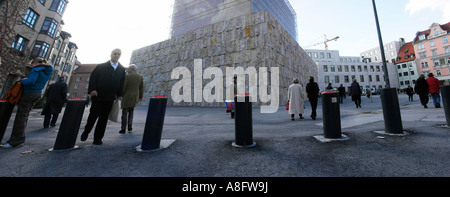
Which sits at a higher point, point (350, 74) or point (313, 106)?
point (350, 74)

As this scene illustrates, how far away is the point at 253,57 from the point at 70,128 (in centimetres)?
1374

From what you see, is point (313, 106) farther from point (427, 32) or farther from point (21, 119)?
point (427, 32)

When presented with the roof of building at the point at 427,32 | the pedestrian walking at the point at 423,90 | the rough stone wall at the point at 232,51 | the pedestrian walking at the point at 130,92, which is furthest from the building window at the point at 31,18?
the roof of building at the point at 427,32

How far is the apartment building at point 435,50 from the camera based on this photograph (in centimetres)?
4091

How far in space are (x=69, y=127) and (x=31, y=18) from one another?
25.2 m

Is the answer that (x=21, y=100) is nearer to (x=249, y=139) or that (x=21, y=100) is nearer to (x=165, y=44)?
(x=249, y=139)

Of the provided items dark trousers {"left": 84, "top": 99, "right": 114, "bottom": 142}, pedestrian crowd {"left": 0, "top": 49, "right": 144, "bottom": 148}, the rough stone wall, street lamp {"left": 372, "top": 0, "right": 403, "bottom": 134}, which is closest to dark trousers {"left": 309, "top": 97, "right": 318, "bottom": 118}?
street lamp {"left": 372, "top": 0, "right": 403, "bottom": 134}

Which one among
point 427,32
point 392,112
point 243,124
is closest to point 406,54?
point 427,32

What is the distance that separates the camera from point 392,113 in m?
3.06

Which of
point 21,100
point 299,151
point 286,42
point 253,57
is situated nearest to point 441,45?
point 286,42

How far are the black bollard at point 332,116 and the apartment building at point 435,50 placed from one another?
60.3 metres

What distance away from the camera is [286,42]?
1856 centimetres

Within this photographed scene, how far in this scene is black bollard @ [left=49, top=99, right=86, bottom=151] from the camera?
8.60ft

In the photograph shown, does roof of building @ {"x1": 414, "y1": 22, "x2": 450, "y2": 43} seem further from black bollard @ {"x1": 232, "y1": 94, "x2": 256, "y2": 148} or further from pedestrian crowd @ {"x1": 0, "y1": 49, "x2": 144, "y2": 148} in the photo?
pedestrian crowd @ {"x1": 0, "y1": 49, "x2": 144, "y2": 148}
